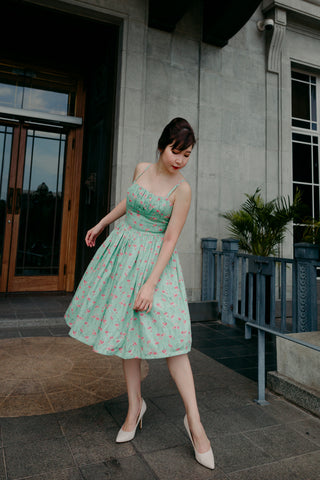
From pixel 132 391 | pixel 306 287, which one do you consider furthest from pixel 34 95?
pixel 132 391

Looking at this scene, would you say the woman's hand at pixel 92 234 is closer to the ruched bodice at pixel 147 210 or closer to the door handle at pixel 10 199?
the ruched bodice at pixel 147 210

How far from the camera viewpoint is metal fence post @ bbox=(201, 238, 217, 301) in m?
5.38

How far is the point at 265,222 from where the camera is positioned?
196 inches

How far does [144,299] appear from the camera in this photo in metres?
1.60

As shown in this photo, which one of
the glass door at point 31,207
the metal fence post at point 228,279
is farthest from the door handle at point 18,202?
the metal fence post at point 228,279

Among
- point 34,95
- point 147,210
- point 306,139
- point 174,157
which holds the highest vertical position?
point 34,95

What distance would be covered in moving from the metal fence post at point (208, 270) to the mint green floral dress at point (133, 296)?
366 centimetres

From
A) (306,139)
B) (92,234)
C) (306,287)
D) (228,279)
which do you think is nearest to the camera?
(92,234)

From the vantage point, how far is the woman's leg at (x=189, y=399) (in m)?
1.64

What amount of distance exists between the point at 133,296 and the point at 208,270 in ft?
12.6

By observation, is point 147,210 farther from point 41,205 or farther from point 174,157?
point 41,205

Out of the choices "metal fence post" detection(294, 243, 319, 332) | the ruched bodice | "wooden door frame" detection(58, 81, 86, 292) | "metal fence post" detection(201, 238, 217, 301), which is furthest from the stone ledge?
"wooden door frame" detection(58, 81, 86, 292)

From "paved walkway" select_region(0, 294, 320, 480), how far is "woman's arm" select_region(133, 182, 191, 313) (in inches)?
30.0

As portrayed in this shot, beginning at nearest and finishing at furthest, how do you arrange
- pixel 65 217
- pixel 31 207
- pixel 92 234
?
pixel 92 234, pixel 31 207, pixel 65 217
